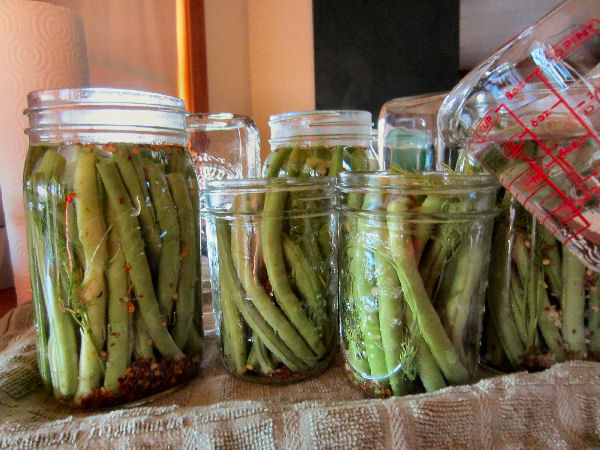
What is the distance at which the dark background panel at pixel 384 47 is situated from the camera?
4.66 feet

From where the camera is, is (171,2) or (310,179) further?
(171,2)

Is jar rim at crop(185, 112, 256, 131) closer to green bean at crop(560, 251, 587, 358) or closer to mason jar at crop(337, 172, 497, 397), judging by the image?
mason jar at crop(337, 172, 497, 397)

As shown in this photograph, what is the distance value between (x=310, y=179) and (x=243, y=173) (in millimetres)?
297

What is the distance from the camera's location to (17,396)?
40 cm

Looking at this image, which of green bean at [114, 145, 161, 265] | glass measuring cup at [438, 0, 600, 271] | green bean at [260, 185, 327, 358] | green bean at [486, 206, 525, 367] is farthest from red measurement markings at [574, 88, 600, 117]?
green bean at [114, 145, 161, 265]

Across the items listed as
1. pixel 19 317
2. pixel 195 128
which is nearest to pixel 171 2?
pixel 195 128

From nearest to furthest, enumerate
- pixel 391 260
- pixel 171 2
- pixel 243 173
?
1. pixel 391 260
2. pixel 243 173
3. pixel 171 2

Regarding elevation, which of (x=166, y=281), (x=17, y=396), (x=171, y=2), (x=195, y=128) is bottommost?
(x=17, y=396)

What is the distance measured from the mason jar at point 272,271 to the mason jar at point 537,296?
16cm

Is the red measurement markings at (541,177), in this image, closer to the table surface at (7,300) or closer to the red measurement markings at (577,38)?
the red measurement markings at (577,38)

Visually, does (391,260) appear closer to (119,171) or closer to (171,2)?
(119,171)

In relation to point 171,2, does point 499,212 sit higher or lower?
lower

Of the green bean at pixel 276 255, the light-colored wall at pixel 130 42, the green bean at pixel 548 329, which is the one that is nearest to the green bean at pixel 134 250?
the green bean at pixel 276 255

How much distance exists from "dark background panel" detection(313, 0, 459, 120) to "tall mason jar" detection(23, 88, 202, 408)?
3.93 ft
